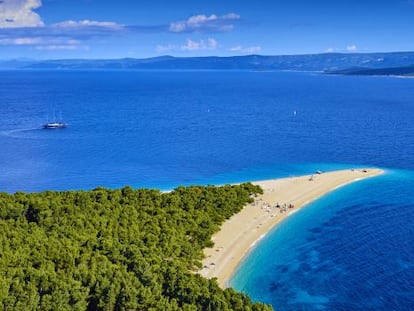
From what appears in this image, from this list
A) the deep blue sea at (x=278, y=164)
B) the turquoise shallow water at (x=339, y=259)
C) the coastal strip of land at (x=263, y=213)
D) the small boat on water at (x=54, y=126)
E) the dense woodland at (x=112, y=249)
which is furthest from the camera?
the small boat on water at (x=54, y=126)

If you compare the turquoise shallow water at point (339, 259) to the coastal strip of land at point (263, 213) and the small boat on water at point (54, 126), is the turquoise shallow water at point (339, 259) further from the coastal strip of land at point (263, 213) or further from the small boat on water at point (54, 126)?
the small boat on water at point (54, 126)

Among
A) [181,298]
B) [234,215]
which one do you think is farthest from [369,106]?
[181,298]

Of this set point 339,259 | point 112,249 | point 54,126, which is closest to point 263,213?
point 339,259

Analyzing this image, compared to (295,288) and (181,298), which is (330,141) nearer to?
(295,288)

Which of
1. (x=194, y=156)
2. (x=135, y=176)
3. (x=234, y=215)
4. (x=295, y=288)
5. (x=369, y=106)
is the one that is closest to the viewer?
(x=295, y=288)

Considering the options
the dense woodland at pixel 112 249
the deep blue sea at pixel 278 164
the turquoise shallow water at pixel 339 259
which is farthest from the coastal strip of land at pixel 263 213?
the dense woodland at pixel 112 249

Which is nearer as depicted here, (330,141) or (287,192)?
(287,192)

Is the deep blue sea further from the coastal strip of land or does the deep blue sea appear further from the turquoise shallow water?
the coastal strip of land
